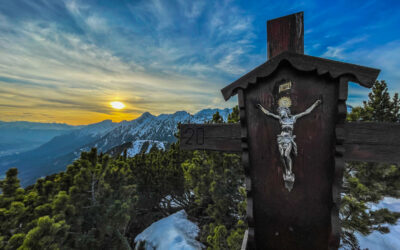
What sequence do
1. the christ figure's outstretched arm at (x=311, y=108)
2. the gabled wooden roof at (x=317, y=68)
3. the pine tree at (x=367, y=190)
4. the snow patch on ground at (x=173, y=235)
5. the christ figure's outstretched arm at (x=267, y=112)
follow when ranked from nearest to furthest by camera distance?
the gabled wooden roof at (x=317, y=68) → the christ figure's outstretched arm at (x=311, y=108) → the christ figure's outstretched arm at (x=267, y=112) → the pine tree at (x=367, y=190) → the snow patch on ground at (x=173, y=235)

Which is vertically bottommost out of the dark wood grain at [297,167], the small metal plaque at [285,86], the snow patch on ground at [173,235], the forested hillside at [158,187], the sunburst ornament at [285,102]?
the snow patch on ground at [173,235]

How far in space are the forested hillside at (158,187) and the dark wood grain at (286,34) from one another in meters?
2.42

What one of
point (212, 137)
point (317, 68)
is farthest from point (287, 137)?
point (212, 137)

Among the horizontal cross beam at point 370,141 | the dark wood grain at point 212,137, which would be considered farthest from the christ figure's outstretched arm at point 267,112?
the horizontal cross beam at point 370,141

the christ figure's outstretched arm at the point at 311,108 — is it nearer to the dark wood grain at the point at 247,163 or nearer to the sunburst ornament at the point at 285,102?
the sunburst ornament at the point at 285,102

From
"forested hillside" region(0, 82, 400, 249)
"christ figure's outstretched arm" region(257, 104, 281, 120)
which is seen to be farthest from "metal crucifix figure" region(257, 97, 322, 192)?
"forested hillside" region(0, 82, 400, 249)

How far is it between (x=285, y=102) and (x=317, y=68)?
0.33 meters

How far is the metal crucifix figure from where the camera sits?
57.3 inches

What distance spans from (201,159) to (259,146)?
10.1 ft

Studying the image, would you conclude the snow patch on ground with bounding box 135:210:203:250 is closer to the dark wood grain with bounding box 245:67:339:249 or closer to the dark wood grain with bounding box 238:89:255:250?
the dark wood grain with bounding box 238:89:255:250

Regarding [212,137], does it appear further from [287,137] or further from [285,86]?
[285,86]

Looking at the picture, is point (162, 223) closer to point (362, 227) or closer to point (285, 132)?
point (362, 227)

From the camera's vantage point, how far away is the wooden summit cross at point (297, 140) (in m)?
1.36

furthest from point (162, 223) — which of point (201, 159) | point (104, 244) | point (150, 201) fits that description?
point (201, 159)
